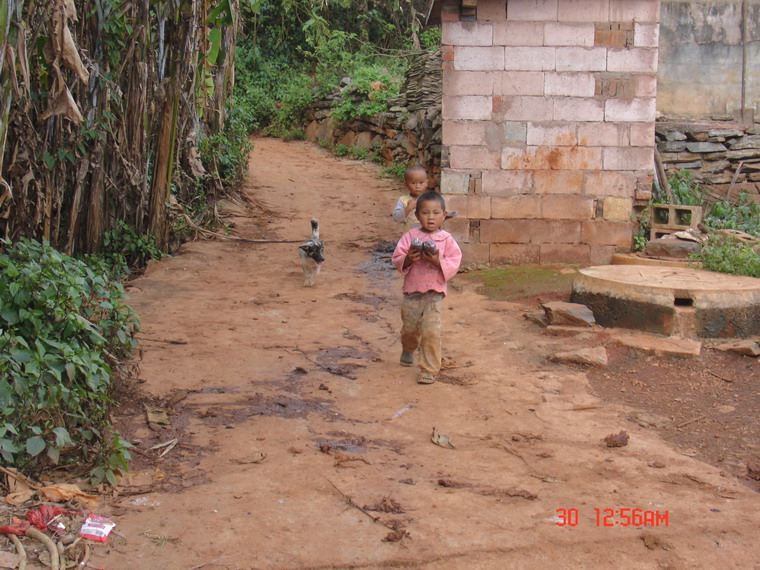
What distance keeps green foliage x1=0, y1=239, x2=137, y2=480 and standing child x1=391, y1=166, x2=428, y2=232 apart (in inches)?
111

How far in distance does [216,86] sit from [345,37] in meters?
8.67

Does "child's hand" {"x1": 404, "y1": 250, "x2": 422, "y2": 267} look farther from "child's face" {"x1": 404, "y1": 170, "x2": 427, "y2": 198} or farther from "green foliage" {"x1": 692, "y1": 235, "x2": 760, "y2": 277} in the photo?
"green foliage" {"x1": 692, "y1": 235, "x2": 760, "y2": 277}

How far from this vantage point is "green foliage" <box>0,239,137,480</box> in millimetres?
3367

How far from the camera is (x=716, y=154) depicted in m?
10.7

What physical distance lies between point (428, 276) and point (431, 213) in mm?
404

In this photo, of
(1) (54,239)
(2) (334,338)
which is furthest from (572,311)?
(1) (54,239)

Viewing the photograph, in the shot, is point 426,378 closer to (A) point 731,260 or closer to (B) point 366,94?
(A) point 731,260

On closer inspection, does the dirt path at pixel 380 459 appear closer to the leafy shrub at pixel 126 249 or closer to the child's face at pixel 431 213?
the leafy shrub at pixel 126 249

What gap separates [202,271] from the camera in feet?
26.8

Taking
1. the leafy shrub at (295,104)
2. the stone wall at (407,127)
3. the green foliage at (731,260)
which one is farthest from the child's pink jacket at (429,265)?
the leafy shrub at (295,104)

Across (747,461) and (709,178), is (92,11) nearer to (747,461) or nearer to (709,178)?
(747,461)

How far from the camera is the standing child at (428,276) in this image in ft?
16.7
